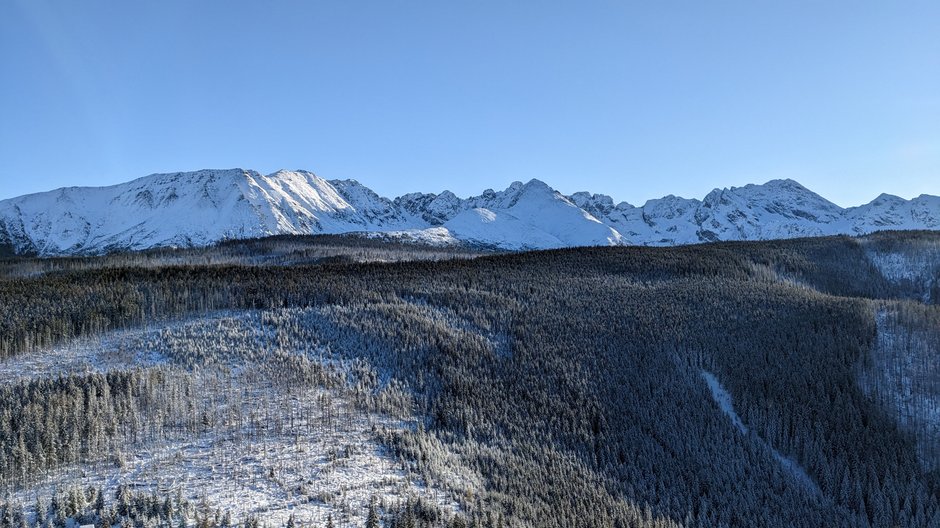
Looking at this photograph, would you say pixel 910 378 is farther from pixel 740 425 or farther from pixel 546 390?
pixel 546 390

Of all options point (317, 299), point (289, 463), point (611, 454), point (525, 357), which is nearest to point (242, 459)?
point (289, 463)

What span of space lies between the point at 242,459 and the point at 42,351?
1801 centimetres

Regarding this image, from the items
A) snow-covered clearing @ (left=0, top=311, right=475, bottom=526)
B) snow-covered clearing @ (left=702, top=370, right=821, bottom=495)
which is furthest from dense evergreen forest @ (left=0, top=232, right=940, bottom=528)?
snow-covered clearing @ (left=0, top=311, right=475, bottom=526)

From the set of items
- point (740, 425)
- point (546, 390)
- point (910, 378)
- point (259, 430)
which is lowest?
point (740, 425)

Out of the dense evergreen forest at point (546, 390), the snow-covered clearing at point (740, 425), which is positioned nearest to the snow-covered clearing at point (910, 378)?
the dense evergreen forest at point (546, 390)

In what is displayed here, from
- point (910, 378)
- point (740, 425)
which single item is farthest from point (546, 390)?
point (910, 378)

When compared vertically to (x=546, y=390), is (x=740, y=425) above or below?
below

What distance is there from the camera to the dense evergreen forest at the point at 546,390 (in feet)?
75.0

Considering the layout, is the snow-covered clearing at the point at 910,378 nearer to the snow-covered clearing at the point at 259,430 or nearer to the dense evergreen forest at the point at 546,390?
the dense evergreen forest at the point at 546,390

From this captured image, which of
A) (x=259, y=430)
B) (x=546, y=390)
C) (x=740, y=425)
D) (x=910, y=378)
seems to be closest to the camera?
(x=259, y=430)

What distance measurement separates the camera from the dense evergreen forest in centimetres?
2288

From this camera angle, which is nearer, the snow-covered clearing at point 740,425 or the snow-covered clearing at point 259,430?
the snow-covered clearing at point 259,430

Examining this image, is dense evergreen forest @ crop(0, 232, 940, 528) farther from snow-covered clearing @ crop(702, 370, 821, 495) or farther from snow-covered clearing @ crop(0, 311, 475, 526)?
snow-covered clearing @ crop(0, 311, 475, 526)

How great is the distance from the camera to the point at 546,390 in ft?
111
